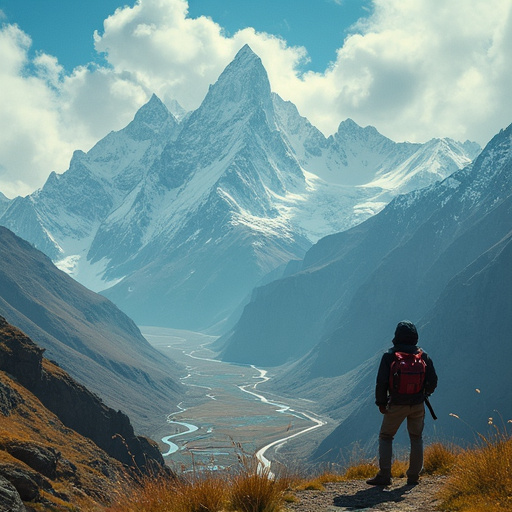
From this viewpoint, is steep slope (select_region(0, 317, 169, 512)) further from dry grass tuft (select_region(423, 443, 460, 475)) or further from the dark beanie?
the dark beanie

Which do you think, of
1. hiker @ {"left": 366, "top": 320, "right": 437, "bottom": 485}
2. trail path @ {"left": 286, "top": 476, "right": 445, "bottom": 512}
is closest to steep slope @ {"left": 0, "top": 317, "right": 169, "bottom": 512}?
trail path @ {"left": 286, "top": 476, "right": 445, "bottom": 512}

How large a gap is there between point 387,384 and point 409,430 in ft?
5.64

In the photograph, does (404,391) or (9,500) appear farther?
(404,391)

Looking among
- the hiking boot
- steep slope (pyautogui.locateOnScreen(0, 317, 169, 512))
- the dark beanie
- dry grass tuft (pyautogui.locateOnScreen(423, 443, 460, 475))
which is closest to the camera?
the dark beanie

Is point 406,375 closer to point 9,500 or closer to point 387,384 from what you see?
point 387,384

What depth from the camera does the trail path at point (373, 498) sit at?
14602 millimetres

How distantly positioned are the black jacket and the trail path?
2296 mm

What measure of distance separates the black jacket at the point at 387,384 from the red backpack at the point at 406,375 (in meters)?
0.14

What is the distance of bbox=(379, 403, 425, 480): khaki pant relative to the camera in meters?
16.6

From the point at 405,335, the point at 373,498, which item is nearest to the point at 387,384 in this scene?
the point at 405,335

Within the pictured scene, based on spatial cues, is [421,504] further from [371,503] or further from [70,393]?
[70,393]

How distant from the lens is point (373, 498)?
1569 centimetres

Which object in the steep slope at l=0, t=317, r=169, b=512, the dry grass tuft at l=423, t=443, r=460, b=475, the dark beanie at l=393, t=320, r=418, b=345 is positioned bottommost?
the steep slope at l=0, t=317, r=169, b=512

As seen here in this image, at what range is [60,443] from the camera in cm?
7050
